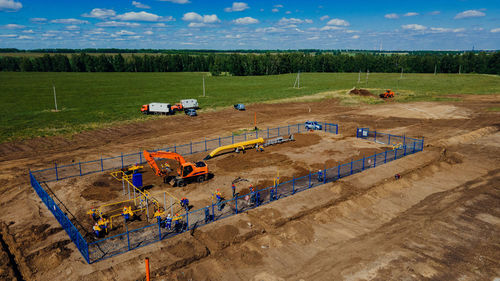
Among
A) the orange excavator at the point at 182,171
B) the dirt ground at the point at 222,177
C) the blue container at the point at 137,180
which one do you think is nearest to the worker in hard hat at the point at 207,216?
the dirt ground at the point at 222,177

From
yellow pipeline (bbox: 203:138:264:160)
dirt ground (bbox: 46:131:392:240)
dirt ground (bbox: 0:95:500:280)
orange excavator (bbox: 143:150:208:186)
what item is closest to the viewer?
dirt ground (bbox: 0:95:500:280)

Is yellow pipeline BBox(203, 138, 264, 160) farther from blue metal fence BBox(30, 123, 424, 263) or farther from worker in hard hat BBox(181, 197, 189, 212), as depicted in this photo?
worker in hard hat BBox(181, 197, 189, 212)

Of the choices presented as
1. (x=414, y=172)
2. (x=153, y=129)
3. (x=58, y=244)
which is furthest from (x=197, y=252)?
(x=153, y=129)

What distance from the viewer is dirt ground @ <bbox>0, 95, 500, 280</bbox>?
67.1 feet

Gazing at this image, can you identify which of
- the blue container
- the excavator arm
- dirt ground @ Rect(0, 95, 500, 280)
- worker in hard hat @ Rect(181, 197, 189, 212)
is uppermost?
the excavator arm

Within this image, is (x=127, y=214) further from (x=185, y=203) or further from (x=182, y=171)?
(x=182, y=171)

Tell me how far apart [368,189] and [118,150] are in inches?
1293

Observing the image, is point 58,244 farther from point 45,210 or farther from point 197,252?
point 197,252

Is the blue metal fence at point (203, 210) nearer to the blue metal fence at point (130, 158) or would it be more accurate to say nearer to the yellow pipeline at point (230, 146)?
the blue metal fence at point (130, 158)

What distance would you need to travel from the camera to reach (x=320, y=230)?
25.2 metres

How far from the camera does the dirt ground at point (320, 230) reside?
67.1ft

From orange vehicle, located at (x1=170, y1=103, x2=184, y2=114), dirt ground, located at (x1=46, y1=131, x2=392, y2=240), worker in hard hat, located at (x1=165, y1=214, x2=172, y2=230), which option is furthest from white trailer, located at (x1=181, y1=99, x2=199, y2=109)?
worker in hard hat, located at (x1=165, y1=214, x2=172, y2=230)

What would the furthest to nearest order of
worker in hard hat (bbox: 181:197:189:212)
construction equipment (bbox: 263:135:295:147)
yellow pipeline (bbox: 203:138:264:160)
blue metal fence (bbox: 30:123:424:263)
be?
construction equipment (bbox: 263:135:295:147) < yellow pipeline (bbox: 203:138:264:160) < worker in hard hat (bbox: 181:197:189:212) < blue metal fence (bbox: 30:123:424:263)

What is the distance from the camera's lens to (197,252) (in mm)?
21938
